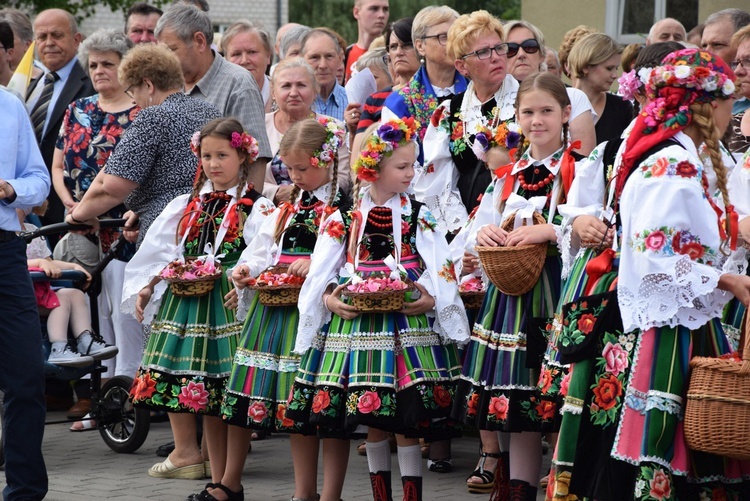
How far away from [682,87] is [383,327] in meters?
1.86

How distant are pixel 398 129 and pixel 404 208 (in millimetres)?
389

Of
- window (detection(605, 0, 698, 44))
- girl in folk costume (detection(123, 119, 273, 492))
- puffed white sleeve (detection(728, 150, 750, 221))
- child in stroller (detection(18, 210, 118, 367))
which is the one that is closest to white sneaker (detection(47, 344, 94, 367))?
child in stroller (detection(18, 210, 118, 367))

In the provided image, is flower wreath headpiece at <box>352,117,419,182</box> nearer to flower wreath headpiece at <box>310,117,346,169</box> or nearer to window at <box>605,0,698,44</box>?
flower wreath headpiece at <box>310,117,346,169</box>

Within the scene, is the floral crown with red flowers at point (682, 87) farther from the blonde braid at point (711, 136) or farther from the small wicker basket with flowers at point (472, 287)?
the small wicker basket with flowers at point (472, 287)

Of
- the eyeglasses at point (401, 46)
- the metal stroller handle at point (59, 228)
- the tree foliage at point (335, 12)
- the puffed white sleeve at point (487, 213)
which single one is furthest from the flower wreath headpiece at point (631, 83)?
the tree foliage at point (335, 12)

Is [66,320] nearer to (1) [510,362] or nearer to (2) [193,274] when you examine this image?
(2) [193,274]

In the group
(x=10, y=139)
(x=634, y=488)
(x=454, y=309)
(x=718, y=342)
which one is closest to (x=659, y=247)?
(x=718, y=342)

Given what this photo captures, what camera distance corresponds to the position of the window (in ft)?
46.7

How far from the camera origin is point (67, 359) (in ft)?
26.5

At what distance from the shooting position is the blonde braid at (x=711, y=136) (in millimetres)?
4789

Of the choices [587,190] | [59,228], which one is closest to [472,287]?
[587,190]

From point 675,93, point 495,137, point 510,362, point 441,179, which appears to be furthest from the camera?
point 441,179

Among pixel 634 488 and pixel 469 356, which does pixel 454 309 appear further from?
pixel 634 488

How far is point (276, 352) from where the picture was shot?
6461 millimetres
